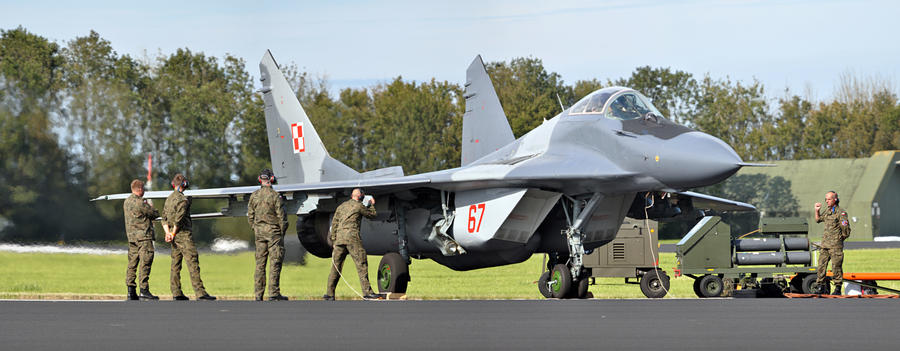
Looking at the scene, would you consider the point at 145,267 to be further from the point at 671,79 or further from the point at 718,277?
the point at 671,79

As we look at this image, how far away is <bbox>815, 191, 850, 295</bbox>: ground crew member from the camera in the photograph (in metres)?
15.2

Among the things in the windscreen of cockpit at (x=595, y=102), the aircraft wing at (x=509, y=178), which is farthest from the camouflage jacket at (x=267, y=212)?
the windscreen of cockpit at (x=595, y=102)

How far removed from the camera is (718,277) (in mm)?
16500

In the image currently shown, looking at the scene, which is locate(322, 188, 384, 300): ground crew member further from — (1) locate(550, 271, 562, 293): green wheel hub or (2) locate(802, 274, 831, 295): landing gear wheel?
(2) locate(802, 274, 831, 295): landing gear wheel

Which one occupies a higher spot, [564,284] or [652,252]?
[652,252]

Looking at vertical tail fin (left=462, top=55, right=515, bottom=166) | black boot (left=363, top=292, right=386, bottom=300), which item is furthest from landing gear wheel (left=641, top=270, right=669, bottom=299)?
black boot (left=363, top=292, right=386, bottom=300)

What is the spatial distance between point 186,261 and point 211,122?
19519mm

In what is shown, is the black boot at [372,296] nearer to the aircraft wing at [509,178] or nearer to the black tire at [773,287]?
the aircraft wing at [509,178]

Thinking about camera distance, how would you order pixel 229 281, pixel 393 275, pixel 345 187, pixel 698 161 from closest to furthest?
pixel 698 161 → pixel 393 275 → pixel 345 187 → pixel 229 281

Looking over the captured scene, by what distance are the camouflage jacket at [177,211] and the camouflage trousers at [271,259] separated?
1.03 m

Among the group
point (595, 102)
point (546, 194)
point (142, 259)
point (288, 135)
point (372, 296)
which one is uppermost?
point (288, 135)

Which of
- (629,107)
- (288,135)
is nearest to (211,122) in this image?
(288,135)

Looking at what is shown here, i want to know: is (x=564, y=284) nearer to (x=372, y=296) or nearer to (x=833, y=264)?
(x=372, y=296)

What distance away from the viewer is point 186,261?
14.3 metres
